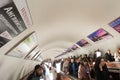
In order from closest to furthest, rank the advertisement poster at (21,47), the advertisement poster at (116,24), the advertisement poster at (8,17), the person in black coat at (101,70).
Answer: the advertisement poster at (8,17), the person in black coat at (101,70), the advertisement poster at (21,47), the advertisement poster at (116,24)

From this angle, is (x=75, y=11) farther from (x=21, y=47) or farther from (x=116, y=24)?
(x=116, y=24)

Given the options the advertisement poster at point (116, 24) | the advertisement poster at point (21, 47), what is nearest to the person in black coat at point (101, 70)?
the advertisement poster at point (116, 24)

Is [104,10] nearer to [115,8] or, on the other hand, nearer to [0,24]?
[115,8]

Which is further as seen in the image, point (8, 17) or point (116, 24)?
point (116, 24)

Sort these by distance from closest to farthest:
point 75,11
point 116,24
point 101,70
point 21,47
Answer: point 101,70, point 75,11, point 21,47, point 116,24

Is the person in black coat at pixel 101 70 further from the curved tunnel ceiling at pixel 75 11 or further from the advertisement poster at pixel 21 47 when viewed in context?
the advertisement poster at pixel 21 47

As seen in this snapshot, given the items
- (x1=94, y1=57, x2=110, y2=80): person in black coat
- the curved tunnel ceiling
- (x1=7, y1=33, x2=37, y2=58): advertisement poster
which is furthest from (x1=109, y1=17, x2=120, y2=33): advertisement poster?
(x1=7, y1=33, x2=37, y2=58): advertisement poster

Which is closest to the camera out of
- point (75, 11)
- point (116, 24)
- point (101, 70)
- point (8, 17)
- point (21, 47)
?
point (8, 17)

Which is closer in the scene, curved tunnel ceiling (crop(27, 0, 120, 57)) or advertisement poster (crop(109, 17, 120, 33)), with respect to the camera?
curved tunnel ceiling (crop(27, 0, 120, 57))

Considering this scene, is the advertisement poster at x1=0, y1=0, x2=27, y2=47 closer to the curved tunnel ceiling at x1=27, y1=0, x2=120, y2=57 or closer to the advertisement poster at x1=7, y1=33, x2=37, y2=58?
the curved tunnel ceiling at x1=27, y1=0, x2=120, y2=57

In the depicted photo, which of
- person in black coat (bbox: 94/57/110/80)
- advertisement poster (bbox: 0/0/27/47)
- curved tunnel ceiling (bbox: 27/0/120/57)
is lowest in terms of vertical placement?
person in black coat (bbox: 94/57/110/80)

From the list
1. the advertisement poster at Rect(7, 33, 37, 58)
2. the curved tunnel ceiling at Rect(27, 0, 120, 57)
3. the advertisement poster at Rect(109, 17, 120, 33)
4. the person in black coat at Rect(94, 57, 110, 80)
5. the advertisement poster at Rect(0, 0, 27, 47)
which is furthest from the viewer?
A: the advertisement poster at Rect(109, 17, 120, 33)

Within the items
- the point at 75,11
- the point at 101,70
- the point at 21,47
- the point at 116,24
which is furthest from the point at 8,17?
the point at 116,24

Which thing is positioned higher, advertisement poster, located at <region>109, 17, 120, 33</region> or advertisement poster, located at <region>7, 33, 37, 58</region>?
advertisement poster, located at <region>109, 17, 120, 33</region>
